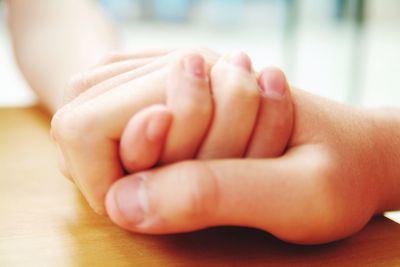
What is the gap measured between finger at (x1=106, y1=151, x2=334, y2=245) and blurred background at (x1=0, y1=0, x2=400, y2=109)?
9.95ft

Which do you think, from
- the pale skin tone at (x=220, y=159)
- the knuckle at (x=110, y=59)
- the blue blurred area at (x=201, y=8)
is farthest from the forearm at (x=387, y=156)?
the blue blurred area at (x=201, y=8)

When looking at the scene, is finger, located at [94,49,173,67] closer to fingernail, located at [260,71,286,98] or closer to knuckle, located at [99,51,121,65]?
knuckle, located at [99,51,121,65]

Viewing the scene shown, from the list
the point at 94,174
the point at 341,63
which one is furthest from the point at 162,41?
the point at 94,174

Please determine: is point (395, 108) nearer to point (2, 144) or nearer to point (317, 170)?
point (317, 170)

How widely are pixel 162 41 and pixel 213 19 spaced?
0.47m

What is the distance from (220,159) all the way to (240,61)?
0.07m

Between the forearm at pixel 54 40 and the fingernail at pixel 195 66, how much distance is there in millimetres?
462

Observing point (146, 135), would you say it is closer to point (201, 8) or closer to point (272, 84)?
point (272, 84)

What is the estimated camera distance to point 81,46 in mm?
824

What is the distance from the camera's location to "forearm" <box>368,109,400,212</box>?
14.4 inches

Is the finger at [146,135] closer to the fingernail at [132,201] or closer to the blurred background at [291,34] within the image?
the fingernail at [132,201]

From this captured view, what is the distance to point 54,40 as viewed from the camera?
0.91m

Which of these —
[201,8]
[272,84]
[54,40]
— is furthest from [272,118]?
[201,8]

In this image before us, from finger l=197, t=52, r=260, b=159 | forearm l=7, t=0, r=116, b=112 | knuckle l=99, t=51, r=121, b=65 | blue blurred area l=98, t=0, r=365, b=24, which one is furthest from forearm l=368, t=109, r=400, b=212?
blue blurred area l=98, t=0, r=365, b=24
